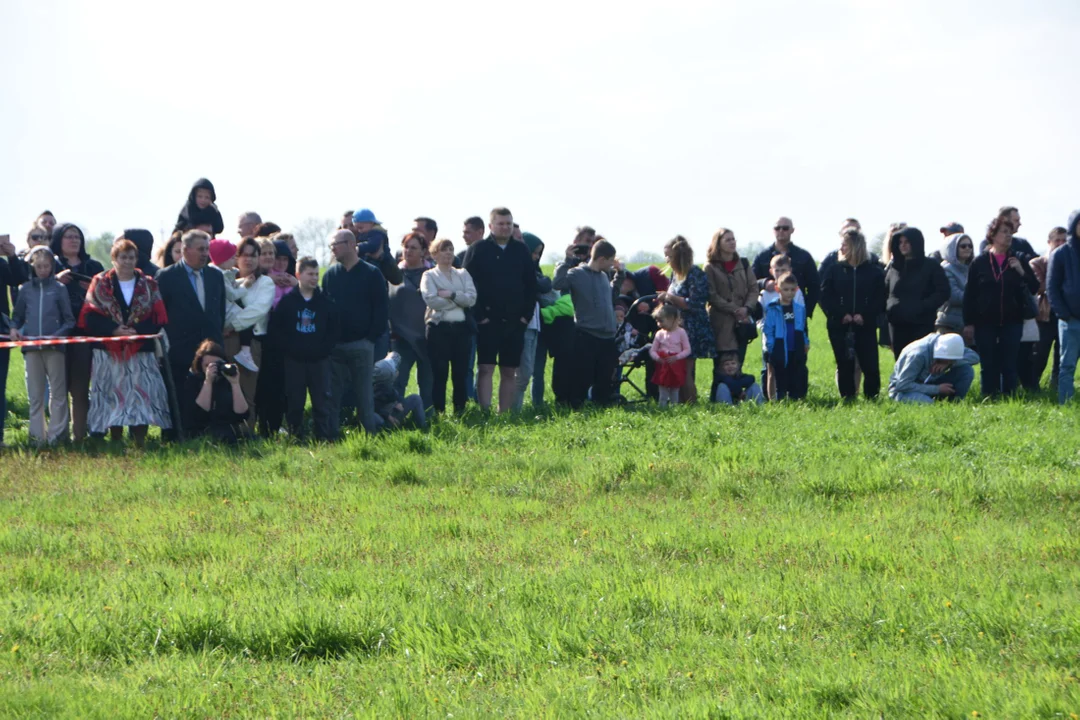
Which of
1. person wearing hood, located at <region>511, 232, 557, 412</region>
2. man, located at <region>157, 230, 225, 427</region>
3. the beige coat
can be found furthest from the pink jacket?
man, located at <region>157, 230, 225, 427</region>

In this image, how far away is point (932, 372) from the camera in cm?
1415

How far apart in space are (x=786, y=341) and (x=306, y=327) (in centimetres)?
558

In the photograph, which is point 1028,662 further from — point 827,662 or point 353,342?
point 353,342

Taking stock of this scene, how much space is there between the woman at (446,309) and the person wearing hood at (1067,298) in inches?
249

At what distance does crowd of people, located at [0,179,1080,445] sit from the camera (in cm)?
1291

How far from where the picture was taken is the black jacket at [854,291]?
49.2 ft

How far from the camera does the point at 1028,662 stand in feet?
18.1

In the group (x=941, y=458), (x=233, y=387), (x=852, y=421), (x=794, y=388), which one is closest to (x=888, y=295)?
(x=794, y=388)

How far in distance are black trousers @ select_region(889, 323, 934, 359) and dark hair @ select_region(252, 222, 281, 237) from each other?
7557 mm

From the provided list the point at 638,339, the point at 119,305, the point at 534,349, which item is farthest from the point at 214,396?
the point at 638,339

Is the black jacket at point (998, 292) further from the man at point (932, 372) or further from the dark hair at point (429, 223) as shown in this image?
the dark hair at point (429, 223)

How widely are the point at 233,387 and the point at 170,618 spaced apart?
20.7ft

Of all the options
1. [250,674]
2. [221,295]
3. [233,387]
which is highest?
[221,295]

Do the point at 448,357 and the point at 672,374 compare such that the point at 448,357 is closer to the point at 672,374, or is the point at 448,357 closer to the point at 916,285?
the point at 672,374
